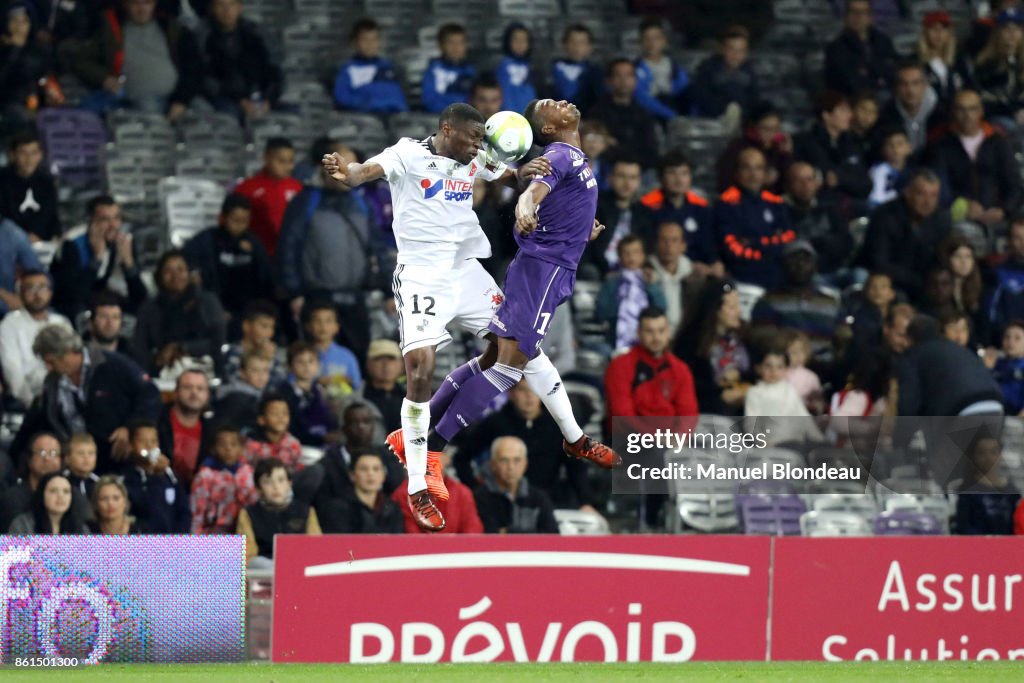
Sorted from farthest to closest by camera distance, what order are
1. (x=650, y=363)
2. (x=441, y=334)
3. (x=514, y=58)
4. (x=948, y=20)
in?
(x=948, y=20)
(x=514, y=58)
(x=650, y=363)
(x=441, y=334)

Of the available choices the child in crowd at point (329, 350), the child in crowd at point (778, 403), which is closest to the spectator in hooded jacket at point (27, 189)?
the child in crowd at point (329, 350)

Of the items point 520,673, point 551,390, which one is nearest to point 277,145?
point 551,390

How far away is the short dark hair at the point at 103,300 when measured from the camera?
1437 centimetres

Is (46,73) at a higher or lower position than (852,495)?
higher

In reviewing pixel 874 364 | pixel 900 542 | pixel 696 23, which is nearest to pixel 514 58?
pixel 696 23

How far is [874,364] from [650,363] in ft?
6.17

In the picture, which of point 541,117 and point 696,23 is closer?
point 541,117

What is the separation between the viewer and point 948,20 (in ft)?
61.7

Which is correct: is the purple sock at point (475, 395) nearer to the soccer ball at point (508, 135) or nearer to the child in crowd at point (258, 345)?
the soccer ball at point (508, 135)

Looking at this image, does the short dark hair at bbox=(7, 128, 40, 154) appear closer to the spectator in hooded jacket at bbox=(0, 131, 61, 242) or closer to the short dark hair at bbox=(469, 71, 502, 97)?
the spectator in hooded jacket at bbox=(0, 131, 61, 242)

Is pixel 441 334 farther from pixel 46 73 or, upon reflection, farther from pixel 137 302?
pixel 46 73

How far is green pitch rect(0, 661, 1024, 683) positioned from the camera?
10.8 m

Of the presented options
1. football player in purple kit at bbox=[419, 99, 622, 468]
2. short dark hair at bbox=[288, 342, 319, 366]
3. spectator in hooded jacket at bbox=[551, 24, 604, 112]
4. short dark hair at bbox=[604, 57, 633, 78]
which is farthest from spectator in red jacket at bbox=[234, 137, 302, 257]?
football player in purple kit at bbox=[419, 99, 622, 468]

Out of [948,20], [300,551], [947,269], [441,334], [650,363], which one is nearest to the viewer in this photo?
[441,334]
